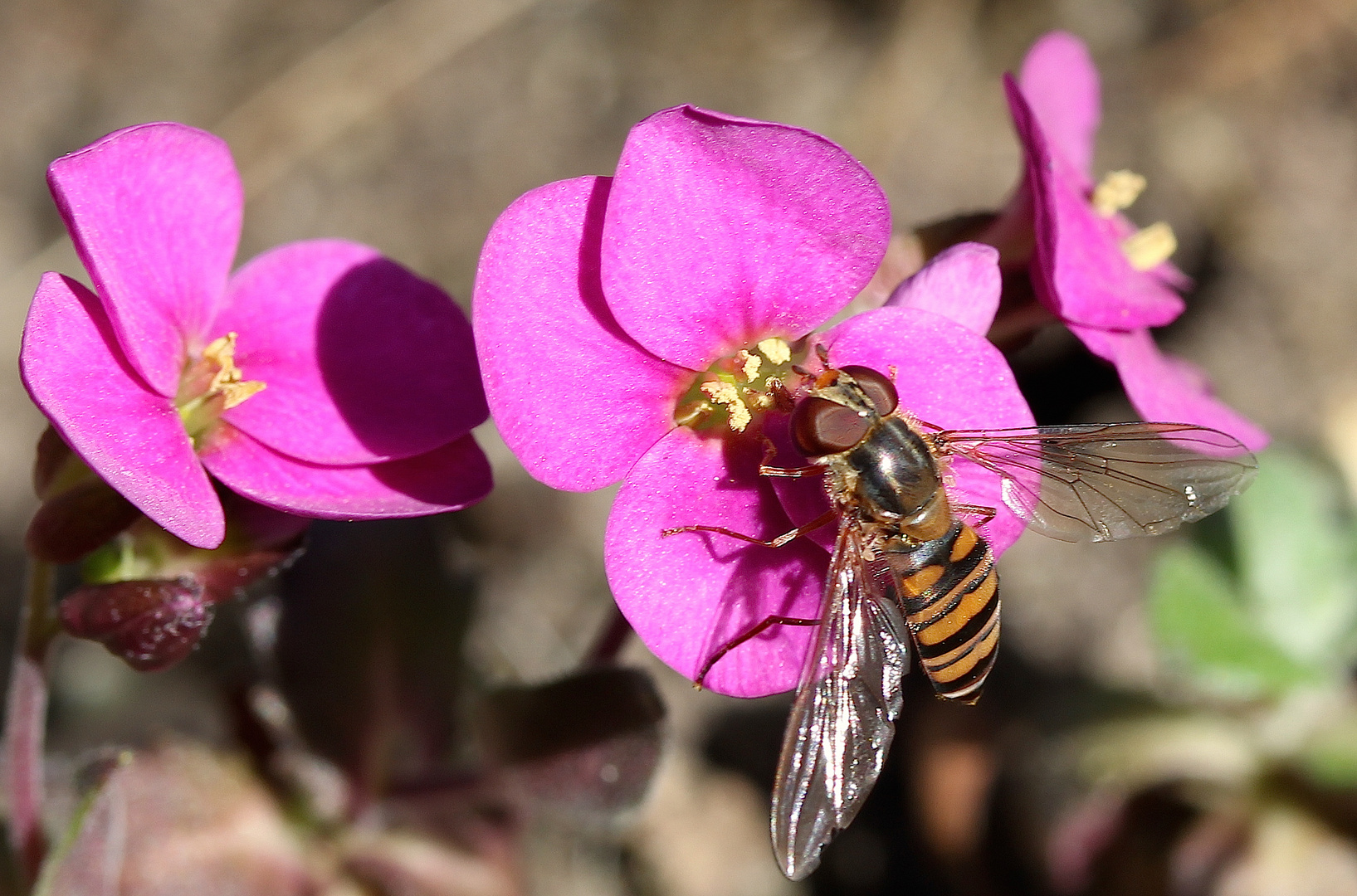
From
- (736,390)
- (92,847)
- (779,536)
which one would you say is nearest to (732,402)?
(736,390)

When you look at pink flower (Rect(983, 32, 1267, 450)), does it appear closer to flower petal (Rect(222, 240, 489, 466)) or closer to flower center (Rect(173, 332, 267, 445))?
flower petal (Rect(222, 240, 489, 466))

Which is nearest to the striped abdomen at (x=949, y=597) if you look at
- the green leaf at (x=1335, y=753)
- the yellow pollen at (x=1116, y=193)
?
the yellow pollen at (x=1116, y=193)

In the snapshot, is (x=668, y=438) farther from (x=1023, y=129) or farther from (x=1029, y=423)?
(x=1023, y=129)

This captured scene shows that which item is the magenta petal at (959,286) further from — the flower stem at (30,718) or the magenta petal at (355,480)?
the flower stem at (30,718)

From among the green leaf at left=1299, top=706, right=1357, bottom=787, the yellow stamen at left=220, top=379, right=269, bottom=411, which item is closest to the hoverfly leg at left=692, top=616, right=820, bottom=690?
the yellow stamen at left=220, top=379, right=269, bottom=411

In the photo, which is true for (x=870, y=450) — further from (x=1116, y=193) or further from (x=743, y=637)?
(x=1116, y=193)
